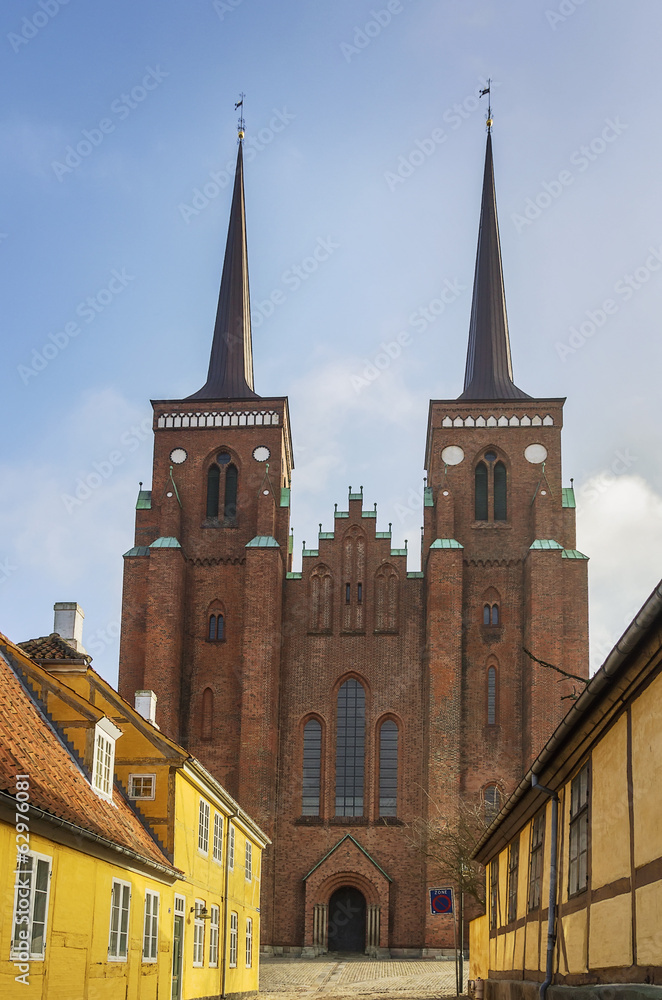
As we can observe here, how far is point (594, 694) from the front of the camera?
9977mm

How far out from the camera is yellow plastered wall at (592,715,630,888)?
966 centimetres

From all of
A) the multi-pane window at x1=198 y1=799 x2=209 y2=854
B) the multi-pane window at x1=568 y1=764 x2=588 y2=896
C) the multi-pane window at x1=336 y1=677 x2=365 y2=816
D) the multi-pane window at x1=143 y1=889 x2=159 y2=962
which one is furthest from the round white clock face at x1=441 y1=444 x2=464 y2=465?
the multi-pane window at x1=568 y1=764 x2=588 y2=896

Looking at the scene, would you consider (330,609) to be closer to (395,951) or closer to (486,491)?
(486,491)

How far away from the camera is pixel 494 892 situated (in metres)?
21.4

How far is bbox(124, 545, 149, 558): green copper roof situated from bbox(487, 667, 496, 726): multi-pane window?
14.4 metres

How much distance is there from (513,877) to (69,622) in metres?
8.95

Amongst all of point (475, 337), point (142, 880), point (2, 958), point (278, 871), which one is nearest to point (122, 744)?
point (142, 880)


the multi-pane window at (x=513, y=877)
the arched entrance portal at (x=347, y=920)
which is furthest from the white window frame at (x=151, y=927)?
the arched entrance portal at (x=347, y=920)

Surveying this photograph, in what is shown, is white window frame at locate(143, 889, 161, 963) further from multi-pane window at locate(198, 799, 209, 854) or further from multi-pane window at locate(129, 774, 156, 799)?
multi-pane window at locate(198, 799, 209, 854)

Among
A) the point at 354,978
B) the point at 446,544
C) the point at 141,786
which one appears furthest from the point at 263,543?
the point at 141,786

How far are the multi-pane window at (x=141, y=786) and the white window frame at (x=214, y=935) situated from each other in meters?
4.92

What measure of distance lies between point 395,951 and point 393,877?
2540 mm

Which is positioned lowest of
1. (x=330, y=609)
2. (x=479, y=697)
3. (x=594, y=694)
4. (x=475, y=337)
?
(x=594, y=694)

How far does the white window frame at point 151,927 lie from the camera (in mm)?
17766
